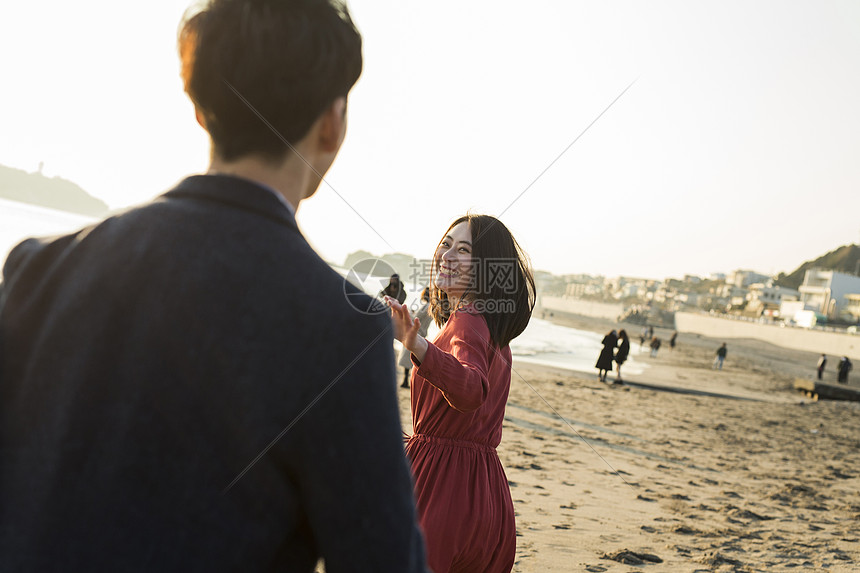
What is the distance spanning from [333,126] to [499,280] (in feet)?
6.36

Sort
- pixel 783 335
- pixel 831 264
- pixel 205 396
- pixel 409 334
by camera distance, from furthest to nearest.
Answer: pixel 831 264 < pixel 783 335 < pixel 409 334 < pixel 205 396

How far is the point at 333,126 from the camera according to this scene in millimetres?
964

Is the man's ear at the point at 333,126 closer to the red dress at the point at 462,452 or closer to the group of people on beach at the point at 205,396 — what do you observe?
the group of people on beach at the point at 205,396

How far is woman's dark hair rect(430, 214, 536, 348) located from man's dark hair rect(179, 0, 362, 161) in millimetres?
1898

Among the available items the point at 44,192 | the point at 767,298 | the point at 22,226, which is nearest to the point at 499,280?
the point at 22,226

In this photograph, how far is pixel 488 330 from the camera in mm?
2688

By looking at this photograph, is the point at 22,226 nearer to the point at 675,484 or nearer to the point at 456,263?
the point at 675,484

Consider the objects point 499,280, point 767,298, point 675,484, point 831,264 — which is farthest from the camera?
point 831,264

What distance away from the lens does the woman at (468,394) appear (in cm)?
232

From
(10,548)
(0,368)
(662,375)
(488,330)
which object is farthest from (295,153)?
(662,375)

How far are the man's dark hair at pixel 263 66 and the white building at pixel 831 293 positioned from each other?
10809 centimetres

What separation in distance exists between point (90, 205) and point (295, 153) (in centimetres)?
18912

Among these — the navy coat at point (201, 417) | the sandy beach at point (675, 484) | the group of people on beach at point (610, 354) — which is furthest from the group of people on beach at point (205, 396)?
the group of people on beach at point (610, 354)

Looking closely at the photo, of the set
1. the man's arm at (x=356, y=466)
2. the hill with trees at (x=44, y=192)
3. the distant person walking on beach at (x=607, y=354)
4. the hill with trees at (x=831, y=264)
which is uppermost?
the hill with trees at (x=831, y=264)
